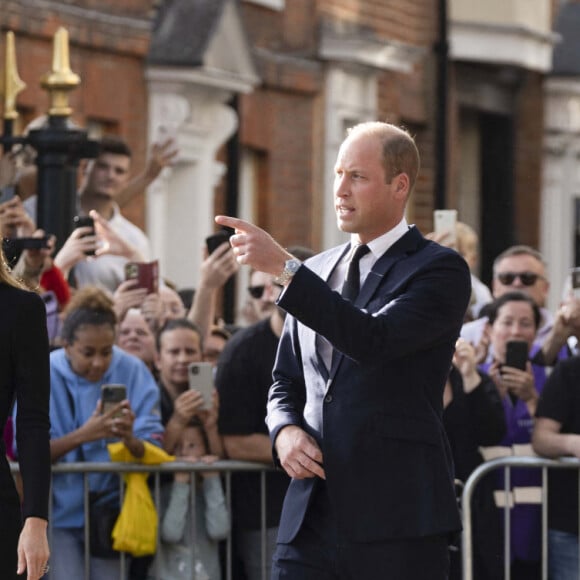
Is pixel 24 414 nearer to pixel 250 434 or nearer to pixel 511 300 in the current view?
pixel 250 434

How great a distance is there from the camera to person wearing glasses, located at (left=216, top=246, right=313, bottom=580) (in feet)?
29.0

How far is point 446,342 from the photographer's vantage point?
19.9ft

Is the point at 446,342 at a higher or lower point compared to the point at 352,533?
higher

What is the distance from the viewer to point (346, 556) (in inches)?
235

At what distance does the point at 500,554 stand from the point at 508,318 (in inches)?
52.4

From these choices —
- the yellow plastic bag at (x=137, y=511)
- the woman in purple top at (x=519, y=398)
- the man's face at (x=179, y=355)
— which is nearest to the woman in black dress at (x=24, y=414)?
the yellow plastic bag at (x=137, y=511)

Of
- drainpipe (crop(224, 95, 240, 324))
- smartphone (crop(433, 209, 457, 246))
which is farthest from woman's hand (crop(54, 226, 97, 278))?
drainpipe (crop(224, 95, 240, 324))

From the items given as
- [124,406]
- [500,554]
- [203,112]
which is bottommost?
[500,554]

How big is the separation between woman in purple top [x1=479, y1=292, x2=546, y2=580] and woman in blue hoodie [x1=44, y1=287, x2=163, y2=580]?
156cm

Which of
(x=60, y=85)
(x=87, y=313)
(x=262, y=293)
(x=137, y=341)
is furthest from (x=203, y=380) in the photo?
(x=60, y=85)

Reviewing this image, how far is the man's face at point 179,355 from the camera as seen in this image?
920 centimetres

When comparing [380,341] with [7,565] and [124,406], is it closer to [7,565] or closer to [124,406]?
[7,565]

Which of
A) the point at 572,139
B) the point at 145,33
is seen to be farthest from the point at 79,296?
the point at 572,139

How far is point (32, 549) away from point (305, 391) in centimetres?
99
